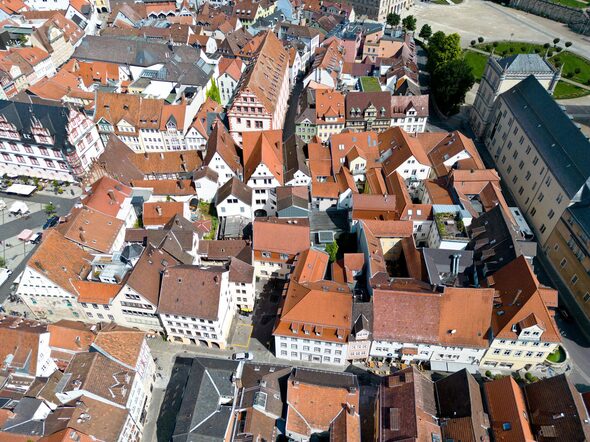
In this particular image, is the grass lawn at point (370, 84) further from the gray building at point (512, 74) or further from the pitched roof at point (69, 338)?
the pitched roof at point (69, 338)

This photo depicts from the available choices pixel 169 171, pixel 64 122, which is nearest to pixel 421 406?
pixel 169 171

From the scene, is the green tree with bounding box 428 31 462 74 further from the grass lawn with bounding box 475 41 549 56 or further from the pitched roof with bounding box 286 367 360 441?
the pitched roof with bounding box 286 367 360 441

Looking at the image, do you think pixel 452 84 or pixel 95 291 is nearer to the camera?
pixel 95 291

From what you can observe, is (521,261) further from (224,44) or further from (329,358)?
(224,44)

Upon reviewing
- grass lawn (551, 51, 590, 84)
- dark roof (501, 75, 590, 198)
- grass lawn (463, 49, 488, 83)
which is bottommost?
grass lawn (463, 49, 488, 83)

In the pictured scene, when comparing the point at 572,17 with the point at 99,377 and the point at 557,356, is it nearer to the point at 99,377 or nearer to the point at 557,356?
the point at 557,356

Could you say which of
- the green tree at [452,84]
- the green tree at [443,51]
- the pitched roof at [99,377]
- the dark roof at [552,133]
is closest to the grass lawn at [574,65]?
the green tree at [443,51]

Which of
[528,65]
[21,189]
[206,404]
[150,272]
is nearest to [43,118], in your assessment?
[21,189]

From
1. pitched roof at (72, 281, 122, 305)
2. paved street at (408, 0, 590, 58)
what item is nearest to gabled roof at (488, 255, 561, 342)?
pitched roof at (72, 281, 122, 305)
